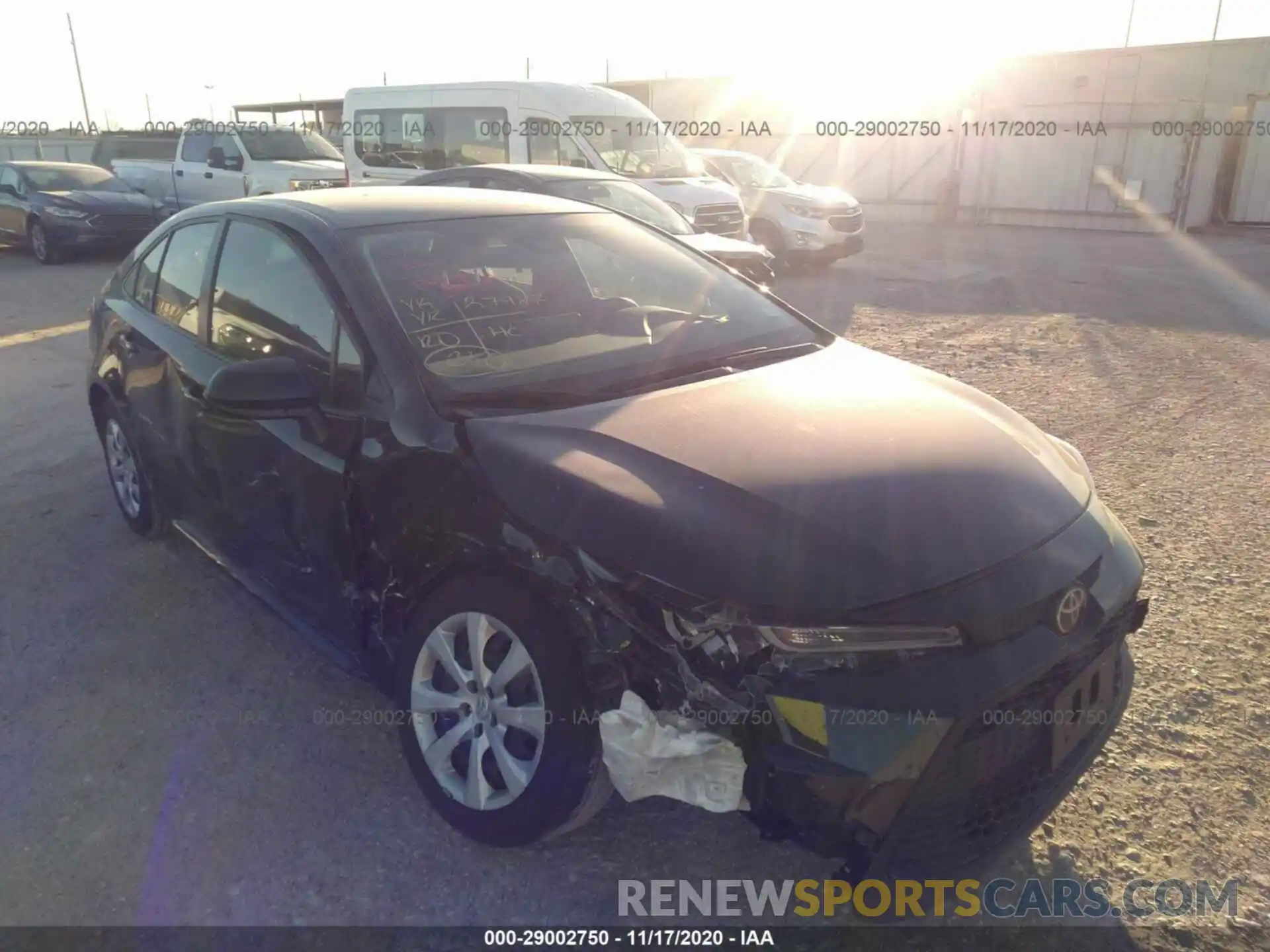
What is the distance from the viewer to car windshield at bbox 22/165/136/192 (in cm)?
1424

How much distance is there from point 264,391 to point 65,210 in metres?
13.6

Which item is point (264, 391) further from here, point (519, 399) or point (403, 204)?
point (403, 204)

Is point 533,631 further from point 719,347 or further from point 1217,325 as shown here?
point 1217,325

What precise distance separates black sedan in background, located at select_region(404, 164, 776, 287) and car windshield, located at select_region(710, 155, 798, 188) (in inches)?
187

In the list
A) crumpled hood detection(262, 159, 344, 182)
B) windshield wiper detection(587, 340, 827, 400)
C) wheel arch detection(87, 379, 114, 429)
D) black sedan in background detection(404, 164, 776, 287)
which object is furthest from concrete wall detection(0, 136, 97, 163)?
windshield wiper detection(587, 340, 827, 400)

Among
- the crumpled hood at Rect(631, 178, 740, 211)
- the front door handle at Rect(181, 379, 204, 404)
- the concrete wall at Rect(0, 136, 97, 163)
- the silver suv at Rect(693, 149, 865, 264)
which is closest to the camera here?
the front door handle at Rect(181, 379, 204, 404)

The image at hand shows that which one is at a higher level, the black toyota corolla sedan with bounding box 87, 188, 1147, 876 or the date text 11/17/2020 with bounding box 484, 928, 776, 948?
the black toyota corolla sedan with bounding box 87, 188, 1147, 876

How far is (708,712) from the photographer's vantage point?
1.92 m

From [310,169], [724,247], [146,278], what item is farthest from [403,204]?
[310,169]

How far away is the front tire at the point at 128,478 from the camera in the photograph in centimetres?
405

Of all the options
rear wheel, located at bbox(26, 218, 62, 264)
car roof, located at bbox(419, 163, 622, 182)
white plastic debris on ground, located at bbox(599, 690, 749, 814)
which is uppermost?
car roof, located at bbox(419, 163, 622, 182)

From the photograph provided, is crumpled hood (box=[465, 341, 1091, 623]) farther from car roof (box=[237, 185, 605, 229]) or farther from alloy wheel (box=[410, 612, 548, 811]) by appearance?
car roof (box=[237, 185, 605, 229])

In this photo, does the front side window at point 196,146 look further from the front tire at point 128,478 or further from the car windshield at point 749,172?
the front tire at point 128,478

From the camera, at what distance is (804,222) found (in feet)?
41.7
